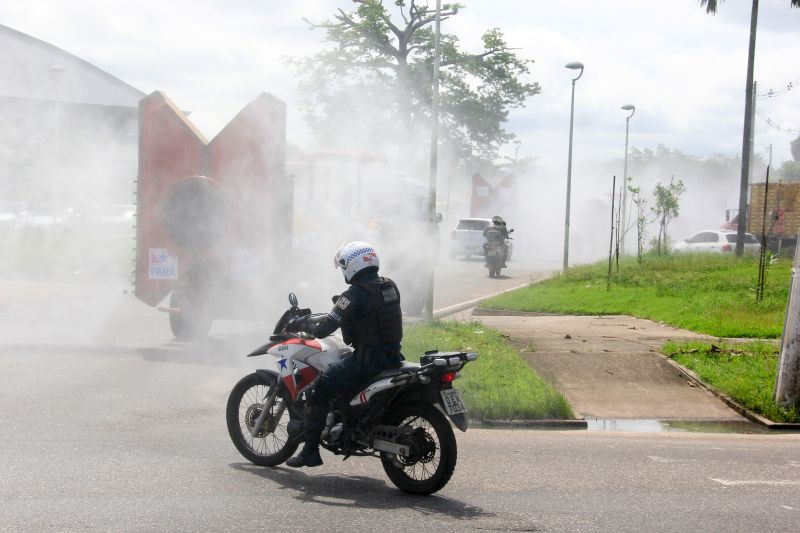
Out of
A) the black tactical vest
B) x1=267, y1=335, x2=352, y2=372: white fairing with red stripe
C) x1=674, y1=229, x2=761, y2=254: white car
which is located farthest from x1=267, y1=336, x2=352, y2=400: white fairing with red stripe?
x1=674, y1=229, x2=761, y2=254: white car

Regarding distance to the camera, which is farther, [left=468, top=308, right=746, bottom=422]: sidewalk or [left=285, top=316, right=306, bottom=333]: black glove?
[left=468, top=308, right=746, bottom=422]: sidewalk

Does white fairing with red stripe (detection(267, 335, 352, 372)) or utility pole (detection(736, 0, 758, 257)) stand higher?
utility pole (detection(736, 0, 758, 257))

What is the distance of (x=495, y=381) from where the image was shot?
10219mm

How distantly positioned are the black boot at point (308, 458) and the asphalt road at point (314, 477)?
0.13m

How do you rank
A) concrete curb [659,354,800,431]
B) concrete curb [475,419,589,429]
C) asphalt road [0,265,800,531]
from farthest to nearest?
concrete curb [659,354,800,431]
concrete curb [475,419,589,429]
asphalt road [0,265,800,531]

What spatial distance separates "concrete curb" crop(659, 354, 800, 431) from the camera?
954 cm

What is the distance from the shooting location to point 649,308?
56.6 ft

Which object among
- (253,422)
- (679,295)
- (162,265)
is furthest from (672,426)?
(679,295)

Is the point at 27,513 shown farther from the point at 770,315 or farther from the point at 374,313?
the point at 770,315

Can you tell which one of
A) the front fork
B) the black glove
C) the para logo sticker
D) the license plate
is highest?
the para logo sticker

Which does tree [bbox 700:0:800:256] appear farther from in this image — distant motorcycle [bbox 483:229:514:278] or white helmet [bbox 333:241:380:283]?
white helmet [bbox 333:241:380:283]

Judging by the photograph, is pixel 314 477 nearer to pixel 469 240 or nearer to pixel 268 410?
pixel 268 410

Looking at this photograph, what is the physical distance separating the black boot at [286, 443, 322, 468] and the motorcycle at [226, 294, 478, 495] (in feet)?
0.25

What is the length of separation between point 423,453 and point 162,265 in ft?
25.8
